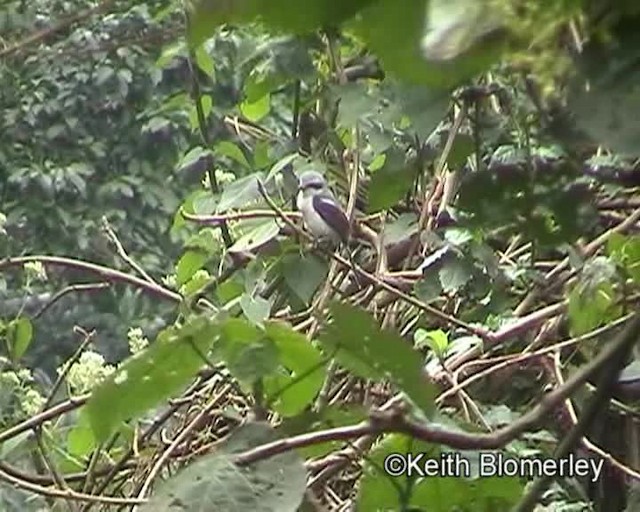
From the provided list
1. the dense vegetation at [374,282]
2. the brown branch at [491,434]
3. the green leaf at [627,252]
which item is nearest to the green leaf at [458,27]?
the dense vegetation at [374,282]

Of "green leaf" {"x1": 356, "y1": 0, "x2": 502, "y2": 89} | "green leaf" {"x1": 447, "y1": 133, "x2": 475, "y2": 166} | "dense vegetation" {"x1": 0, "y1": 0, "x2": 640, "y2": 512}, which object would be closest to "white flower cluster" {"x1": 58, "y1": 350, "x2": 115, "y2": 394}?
"dense vegetation" {"x1": 0, "y1": 0, "x2": 640, "y2": 512}

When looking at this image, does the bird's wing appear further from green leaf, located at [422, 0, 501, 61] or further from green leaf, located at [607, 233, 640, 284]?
green leaf, located at [422, 0, 501, 61]

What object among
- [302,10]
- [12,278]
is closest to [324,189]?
[302,10]

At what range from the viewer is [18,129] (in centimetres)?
283

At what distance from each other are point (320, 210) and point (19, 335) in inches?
14.2

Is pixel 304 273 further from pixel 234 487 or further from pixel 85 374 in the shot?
pixel 234 487

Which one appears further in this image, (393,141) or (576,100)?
(393,141)

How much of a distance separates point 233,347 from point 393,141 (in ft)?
1.80

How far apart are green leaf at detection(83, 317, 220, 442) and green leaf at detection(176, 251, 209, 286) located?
821mm

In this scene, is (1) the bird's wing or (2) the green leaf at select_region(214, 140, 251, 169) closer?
(1) the bird's wing

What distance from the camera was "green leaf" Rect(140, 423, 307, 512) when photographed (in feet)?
1.20

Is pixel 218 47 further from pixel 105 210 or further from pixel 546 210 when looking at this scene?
pixel 105 210

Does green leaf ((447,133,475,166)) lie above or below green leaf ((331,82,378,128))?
above

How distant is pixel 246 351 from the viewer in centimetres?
41
